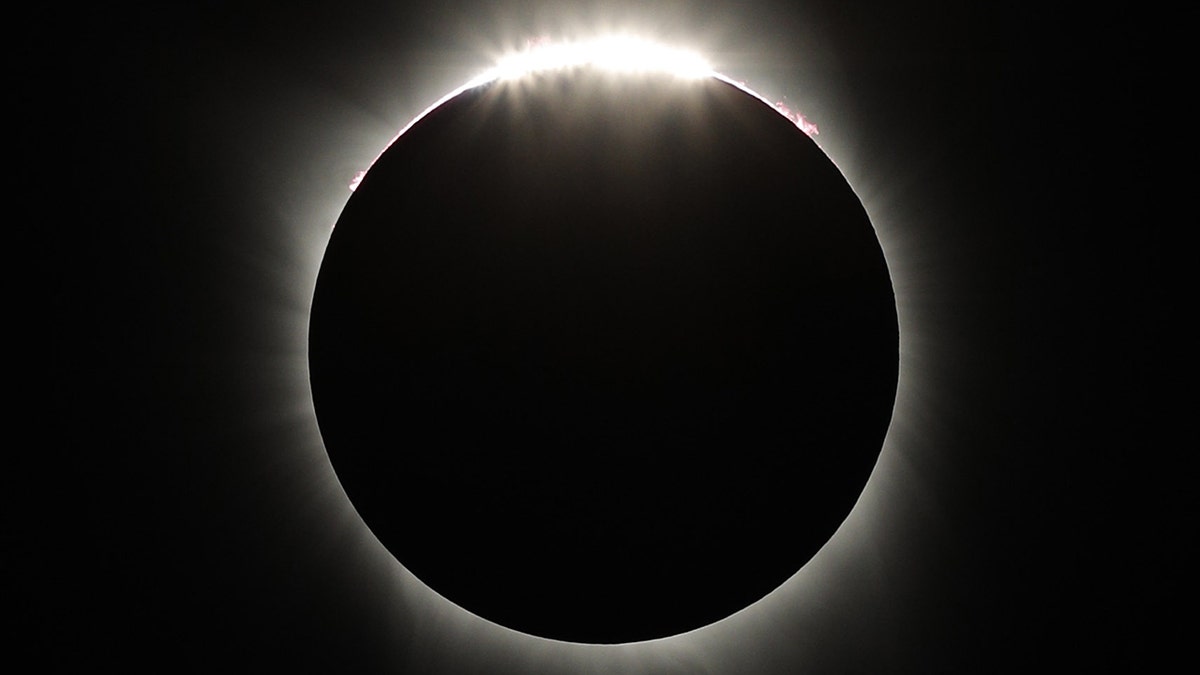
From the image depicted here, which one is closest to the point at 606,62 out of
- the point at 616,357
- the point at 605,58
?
the point at 605,58

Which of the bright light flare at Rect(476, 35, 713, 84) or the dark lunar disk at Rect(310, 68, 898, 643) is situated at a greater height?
the bright light flare at Rect(476, 35, 713, 84)

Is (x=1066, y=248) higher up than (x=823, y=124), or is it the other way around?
(x=823, y=124)

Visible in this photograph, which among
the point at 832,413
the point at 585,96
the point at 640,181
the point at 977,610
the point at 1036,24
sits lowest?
the point at 977,610

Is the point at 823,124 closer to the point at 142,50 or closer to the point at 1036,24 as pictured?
the point at 1036,24

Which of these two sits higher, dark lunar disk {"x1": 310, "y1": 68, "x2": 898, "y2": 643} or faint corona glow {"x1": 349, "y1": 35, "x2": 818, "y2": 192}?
faint corona glow {"x1": 349, "y1": 35, "x2": 818, "y2": 192}

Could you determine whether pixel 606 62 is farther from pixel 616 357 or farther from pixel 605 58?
pixel 616 357

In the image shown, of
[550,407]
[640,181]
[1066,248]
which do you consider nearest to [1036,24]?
[1066,248]
